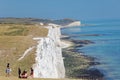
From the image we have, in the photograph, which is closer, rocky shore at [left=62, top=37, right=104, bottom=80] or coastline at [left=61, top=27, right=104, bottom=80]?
rocky shore at [left=62, top=37, right=104, bottom=80]

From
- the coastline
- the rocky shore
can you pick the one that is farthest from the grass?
the coastline

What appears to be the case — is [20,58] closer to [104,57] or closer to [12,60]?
[12,60]

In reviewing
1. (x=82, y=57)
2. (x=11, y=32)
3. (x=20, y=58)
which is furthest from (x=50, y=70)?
(x=11, y=32)

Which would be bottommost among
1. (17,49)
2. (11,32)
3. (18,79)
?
(18,79)

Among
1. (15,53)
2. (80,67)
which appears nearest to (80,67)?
(80,67)

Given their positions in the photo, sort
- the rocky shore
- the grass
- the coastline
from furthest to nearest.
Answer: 1. the coastline
2. the rocky shore
3. the grass

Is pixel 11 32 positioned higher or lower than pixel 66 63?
higher

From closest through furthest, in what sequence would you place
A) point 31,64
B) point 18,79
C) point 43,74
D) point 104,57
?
1. point 18,79
2. point 31,64
3. point 43,74
4. point 104,57

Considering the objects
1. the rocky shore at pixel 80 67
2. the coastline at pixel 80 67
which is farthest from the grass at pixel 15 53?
the coastline at pixel 80 67

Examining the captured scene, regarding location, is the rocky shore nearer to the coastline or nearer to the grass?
the coastline

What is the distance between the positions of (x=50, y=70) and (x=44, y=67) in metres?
2.67

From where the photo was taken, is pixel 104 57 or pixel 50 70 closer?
pixel 50 70

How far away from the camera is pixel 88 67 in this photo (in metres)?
81.4

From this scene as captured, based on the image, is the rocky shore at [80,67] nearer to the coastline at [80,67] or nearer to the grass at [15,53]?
the coastline at [80,67]
